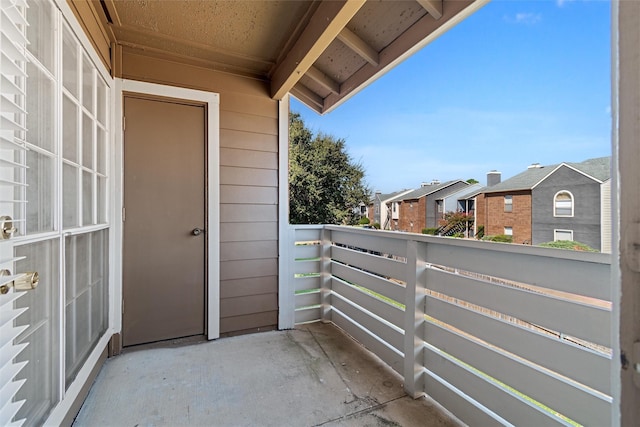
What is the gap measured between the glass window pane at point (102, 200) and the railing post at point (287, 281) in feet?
4.55

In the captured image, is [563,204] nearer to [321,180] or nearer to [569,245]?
[569,245]

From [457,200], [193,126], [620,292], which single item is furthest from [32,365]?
[457,200]

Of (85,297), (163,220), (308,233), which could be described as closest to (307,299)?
(308,233)

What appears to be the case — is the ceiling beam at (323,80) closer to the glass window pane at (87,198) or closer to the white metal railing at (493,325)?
the white metal railing at (493,325)

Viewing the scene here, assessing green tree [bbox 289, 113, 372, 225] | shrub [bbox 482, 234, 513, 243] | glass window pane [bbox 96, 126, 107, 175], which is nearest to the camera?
shrub [bbox 482, 234, 513, 243]

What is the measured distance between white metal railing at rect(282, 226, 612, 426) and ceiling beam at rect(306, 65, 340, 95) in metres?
1.42

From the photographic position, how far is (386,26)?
1991 millimetres

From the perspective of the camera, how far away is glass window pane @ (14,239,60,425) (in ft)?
3.66

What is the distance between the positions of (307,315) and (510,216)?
205cm

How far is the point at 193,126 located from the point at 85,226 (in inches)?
46.9

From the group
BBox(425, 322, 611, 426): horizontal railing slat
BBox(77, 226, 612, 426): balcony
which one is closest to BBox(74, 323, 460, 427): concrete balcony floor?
BBox(77, 226, 612, 426): balcony

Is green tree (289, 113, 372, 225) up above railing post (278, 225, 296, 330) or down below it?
above

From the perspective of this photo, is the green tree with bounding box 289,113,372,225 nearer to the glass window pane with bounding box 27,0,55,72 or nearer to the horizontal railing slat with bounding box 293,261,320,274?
the horizontal railing slat with bounding box 293,261,320,274

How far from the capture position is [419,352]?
6.15ft
